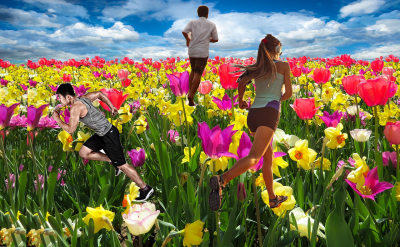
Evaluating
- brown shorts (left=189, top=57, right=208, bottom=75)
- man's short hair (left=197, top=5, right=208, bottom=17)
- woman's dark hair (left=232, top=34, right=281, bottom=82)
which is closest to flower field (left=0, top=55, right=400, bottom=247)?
woman's dark hair (left=232, top=34, right=281, bottom=82)

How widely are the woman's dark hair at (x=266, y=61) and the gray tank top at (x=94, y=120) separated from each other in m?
0.76

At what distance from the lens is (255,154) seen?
1.13 meters

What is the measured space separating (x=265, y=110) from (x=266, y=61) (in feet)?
0.82

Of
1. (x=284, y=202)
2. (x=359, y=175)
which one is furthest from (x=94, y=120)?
(x=359, y=175)

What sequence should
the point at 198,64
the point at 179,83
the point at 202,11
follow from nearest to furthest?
1. the point at 179,83
2. the point at 198,64
3. the point at 202,11

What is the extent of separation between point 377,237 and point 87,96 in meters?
1.70

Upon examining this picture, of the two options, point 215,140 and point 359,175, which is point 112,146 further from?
point 359,175

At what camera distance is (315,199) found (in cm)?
155

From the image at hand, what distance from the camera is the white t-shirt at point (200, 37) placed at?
16.6 ft

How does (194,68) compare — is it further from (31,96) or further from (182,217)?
(182,217)

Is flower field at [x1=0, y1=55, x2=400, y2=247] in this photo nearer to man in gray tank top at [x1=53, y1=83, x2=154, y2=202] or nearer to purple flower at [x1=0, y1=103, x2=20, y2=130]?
purple flower at [x1=0, y1=103, x2=20, y2=130]

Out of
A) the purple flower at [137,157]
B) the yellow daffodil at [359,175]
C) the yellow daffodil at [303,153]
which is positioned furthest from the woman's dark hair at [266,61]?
the purple flower at [137,157]

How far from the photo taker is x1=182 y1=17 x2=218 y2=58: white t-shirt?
506 cm

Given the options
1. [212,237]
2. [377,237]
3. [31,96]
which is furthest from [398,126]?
[31,96]
